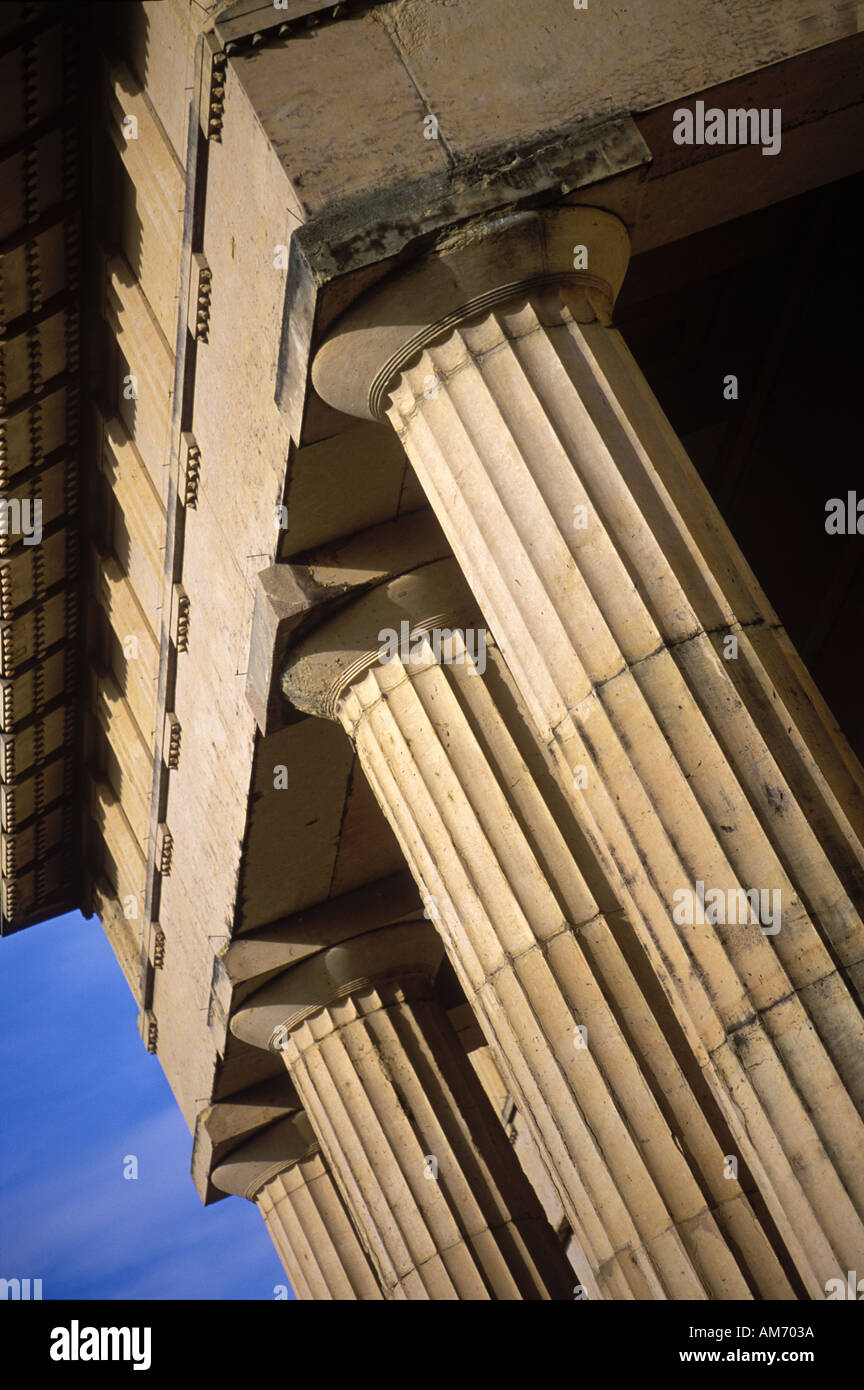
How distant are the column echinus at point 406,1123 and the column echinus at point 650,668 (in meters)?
6.76

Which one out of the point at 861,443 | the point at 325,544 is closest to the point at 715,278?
the point at 861,443

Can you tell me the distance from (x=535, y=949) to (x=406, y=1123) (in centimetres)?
509

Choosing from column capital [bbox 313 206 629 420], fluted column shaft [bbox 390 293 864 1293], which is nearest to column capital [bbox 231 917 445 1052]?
fluted column shaft [bbox 390 293 864 1293]

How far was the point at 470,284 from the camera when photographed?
770 cm

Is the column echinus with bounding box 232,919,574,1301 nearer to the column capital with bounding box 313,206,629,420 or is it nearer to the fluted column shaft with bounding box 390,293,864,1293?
the fluted column shaft with bounding box 390,293,864,1293

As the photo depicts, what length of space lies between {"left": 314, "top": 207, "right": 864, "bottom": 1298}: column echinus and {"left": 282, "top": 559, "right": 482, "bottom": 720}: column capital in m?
1.95

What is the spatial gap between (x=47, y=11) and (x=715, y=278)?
671cm

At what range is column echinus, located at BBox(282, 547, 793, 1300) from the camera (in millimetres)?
8008

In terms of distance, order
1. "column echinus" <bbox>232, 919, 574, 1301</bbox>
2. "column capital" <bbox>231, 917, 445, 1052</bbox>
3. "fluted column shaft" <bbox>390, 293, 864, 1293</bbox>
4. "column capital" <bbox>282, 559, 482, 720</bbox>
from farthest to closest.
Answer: "column capital" <bbox>231, 917, 445, 1052</bbox>
"column echinus" <bbox>232, 919, 574, 1301</bbox>
"column capital" <bbox>282, 559, 482, 720</bbox>
"fluted column shaft" <bbox>390, 293, 864, 1293</bbox>

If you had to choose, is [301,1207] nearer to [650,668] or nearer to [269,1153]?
[269,1153]

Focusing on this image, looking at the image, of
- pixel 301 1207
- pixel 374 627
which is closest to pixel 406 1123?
pixel 301 1207

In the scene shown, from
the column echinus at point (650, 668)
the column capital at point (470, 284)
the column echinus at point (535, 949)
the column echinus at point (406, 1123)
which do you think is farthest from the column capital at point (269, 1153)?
the column capital at point (470, 284)

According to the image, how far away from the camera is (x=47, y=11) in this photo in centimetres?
935

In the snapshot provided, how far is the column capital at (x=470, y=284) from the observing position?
766 cm
